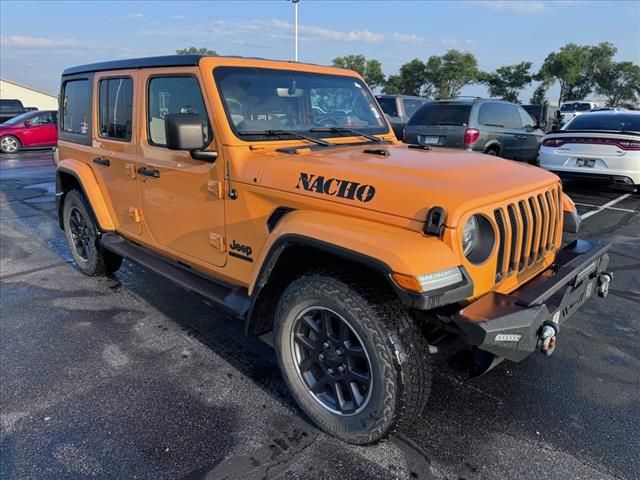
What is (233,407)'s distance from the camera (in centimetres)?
278

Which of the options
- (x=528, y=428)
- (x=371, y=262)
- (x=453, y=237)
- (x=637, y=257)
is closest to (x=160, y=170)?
(x=371, y=262)

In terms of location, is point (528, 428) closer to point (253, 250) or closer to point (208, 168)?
point (253, 250)

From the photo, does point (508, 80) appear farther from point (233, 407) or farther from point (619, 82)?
point (233, 407)

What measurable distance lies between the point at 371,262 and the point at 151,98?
7.60 feet

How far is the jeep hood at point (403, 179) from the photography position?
2162 mm

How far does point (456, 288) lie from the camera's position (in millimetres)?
2010

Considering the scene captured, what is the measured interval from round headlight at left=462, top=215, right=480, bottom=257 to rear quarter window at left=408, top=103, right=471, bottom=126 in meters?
7.41

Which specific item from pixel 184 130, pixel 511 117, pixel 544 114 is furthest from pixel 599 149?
pixel 544 114

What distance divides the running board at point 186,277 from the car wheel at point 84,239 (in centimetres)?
33

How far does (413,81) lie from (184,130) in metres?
52.4

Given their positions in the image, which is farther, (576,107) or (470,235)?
(576,107)

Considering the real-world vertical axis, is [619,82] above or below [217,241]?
above

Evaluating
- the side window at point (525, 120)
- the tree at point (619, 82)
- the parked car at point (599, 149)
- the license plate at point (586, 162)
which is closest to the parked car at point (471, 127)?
the side window at point (525, 120)

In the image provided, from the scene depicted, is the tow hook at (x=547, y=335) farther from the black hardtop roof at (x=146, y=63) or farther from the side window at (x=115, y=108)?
the side window at (x=115, y=108)
